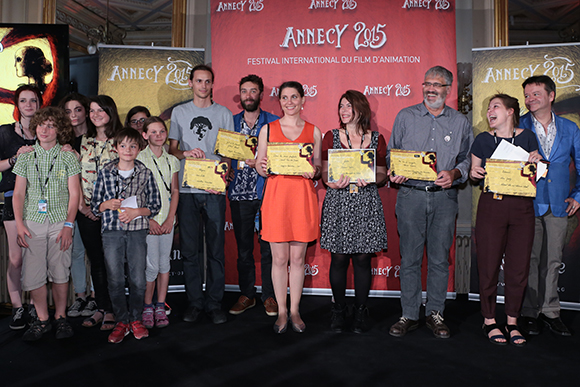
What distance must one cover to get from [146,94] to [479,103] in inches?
135

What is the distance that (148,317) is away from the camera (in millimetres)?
3195

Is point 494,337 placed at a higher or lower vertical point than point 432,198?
lower

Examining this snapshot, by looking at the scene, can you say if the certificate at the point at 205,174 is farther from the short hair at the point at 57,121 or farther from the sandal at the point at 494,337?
the sandal at the point at 494,337

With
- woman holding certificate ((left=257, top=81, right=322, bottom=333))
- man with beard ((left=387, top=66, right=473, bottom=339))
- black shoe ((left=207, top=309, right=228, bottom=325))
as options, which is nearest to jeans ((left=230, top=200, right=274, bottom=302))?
black shoe ((left=207, top=309, right=228, bottom=325))

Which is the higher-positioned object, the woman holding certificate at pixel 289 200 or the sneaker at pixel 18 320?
the woman holding certificate at pixel 289 200

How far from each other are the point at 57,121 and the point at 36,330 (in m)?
1.53

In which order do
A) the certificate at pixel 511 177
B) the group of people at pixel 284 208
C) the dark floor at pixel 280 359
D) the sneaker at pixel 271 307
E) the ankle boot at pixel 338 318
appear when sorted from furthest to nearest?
the sneaker at pixel 271 307 → the ankle boot at pixel 338 318 → the group of people at pixel 284 208 → the certificate at pixel 511 177 → the dark floor at pixel 280 359

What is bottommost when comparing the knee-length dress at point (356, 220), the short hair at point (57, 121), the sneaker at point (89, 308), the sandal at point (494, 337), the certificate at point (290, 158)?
the sandal at point (494, 337)

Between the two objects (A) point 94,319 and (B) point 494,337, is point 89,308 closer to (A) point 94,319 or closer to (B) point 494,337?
(A) point 94,319

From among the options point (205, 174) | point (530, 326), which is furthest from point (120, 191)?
point (530, 326)

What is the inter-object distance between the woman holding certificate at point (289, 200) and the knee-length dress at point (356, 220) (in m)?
0.16

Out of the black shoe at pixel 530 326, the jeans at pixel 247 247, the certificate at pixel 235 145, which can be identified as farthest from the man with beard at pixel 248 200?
the black shoe at pixel 530 326

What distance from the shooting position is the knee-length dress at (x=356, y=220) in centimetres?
310

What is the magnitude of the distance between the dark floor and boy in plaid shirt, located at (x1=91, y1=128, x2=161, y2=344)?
0.24 m
